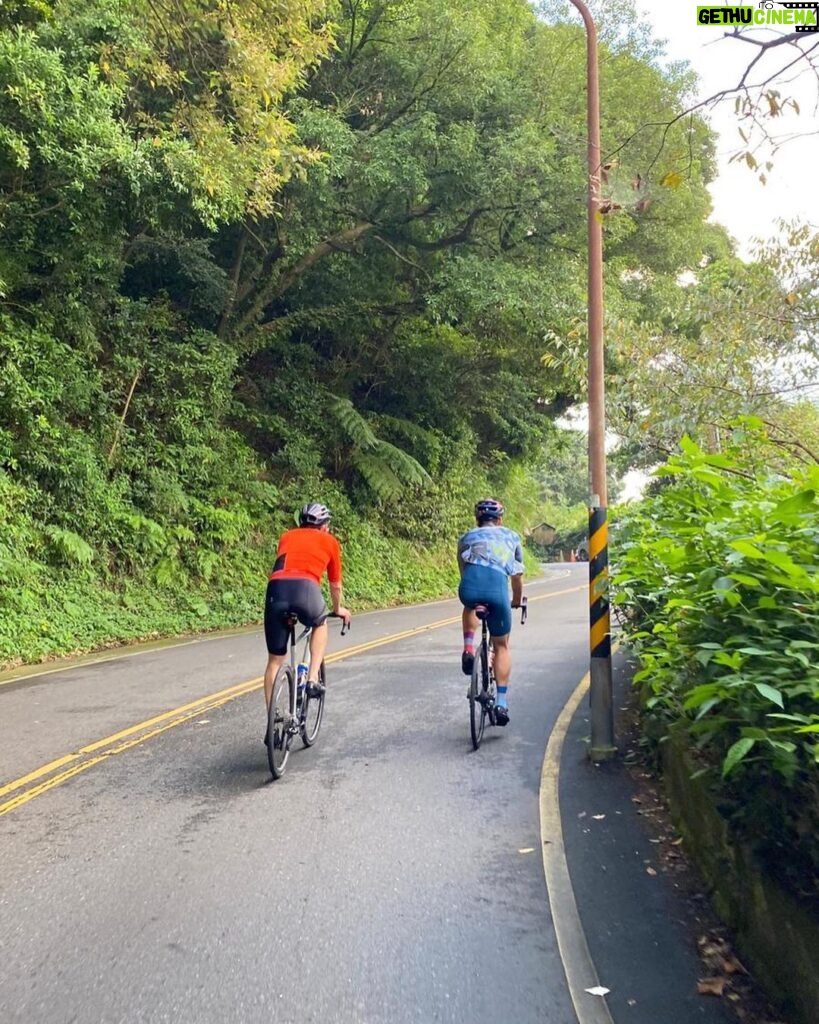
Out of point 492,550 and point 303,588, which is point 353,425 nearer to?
point 492,550

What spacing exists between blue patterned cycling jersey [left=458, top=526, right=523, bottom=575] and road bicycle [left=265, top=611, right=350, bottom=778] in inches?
48.5

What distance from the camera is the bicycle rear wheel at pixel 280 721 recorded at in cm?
610

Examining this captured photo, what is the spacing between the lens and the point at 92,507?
592 inches

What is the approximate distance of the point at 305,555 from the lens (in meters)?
6.59

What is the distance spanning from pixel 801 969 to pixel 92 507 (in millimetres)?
13994

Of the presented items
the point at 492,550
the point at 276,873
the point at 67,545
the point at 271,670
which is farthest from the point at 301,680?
the point at 67,545

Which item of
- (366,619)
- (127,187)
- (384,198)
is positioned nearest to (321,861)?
(127,187)

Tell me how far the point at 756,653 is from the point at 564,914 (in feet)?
5.84

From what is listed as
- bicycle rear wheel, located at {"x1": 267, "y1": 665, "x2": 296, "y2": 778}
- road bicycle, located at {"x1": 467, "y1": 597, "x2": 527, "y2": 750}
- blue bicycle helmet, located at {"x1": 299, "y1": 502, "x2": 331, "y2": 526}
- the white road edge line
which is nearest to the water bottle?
bicycle rear wheel, located at {"x1": 267, "y1": 665, "x2": 296, "y2": 778}

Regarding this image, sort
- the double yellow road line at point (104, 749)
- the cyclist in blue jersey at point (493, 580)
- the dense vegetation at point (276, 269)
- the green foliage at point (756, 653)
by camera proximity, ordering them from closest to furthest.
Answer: the green foliage at point (756, 653), the double yellow road line at point (104, 749), the cyclist in blue jersey at point (493, 580), the dense vegetation at point (276, 269)

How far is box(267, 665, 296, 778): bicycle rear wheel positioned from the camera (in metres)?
6.10

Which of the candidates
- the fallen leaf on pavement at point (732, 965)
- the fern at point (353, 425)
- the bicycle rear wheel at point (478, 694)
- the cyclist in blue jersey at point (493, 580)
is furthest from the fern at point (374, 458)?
the fallen leaf on pavement at point (732, 965)

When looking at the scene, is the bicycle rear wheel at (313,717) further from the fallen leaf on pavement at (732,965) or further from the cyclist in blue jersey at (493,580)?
the fallen leaf on pavement at (732,965)

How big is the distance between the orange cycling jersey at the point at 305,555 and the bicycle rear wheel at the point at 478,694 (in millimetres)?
1465
